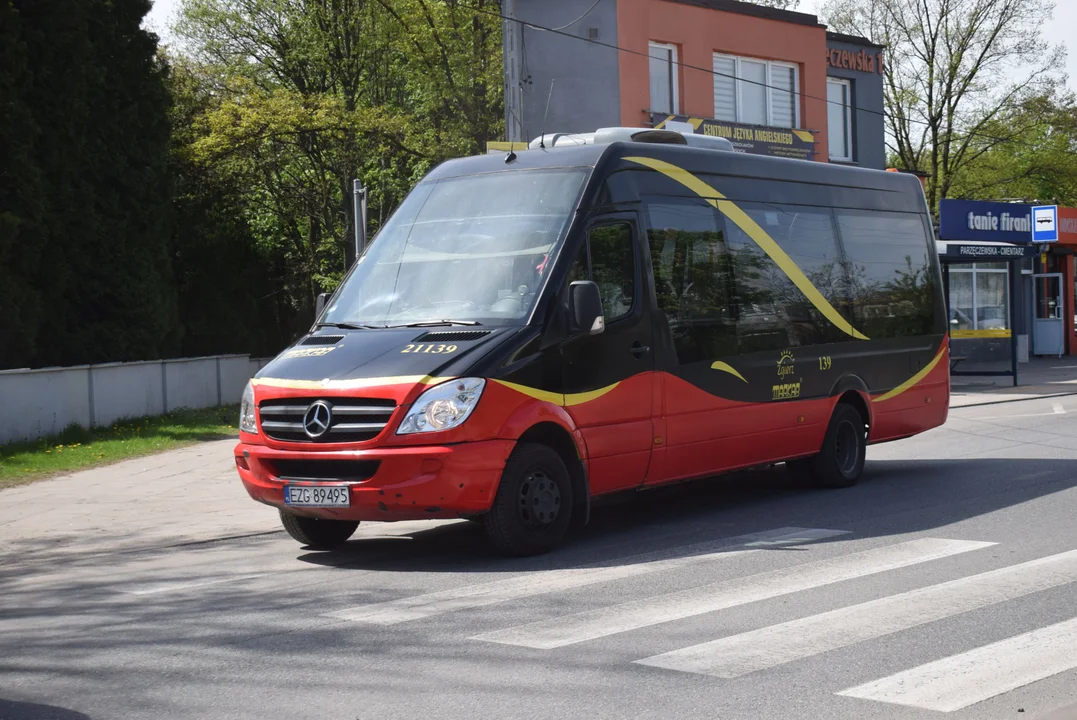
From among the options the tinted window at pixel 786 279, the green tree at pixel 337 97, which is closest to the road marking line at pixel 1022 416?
the tinted window at pixel 786 279

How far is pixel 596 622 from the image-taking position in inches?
268

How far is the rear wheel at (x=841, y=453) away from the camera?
1198 centimetres

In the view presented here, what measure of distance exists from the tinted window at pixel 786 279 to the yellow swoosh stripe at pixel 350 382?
3405 millimetres

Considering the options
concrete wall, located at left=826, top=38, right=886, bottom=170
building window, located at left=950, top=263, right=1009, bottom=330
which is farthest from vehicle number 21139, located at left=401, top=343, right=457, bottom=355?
concrete wall, located at left=826, top=38, right=886, bottom=170

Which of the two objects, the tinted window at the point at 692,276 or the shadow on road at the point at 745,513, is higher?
the tinted window at the point at 692,276

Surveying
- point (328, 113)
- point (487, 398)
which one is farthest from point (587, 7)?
point (487, 398)

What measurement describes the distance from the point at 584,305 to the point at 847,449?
4.39 metres

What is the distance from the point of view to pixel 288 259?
119ft

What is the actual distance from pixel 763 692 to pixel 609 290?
455 cm

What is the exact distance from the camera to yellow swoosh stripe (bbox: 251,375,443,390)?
27.5 ft

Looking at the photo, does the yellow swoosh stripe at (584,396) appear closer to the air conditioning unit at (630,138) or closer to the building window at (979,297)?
the air conditioning unit at (630,138)

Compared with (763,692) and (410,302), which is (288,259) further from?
(763,692)

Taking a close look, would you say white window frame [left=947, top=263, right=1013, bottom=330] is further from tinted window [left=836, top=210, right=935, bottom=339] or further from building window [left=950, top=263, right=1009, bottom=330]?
tinted window [left=836, top=210, right=935, bottom=339]

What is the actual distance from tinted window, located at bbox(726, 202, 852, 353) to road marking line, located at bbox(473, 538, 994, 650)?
8.47 feet
